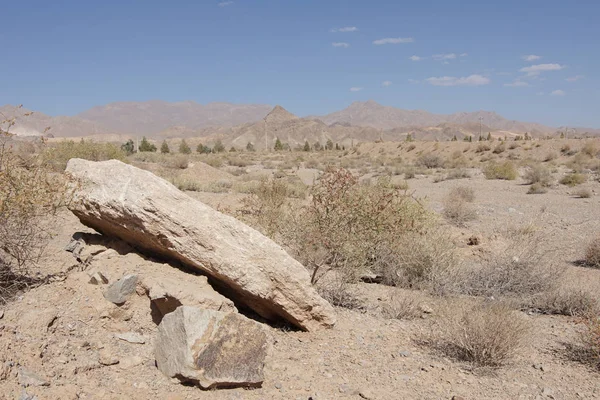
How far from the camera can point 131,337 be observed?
4.42m

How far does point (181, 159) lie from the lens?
2555cm

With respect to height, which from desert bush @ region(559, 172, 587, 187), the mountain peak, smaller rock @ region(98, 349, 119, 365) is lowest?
desert bush @ region(559, 172, 587, 187)

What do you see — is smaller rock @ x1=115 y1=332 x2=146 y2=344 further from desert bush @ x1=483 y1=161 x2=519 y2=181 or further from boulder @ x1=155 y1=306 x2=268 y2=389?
desert bush @ x1=483 y1=161 x2=519 y2=181

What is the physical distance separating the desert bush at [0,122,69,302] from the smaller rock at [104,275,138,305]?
2.68ft

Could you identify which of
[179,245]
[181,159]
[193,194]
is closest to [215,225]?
[179,245]

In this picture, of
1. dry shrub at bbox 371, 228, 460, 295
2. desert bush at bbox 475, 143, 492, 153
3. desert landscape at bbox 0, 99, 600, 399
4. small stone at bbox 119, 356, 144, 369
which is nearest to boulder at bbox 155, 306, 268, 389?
desert landscape at bbox 0, 99, 600, 399

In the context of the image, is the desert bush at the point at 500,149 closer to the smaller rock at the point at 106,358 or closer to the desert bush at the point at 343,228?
the desert bush at the point at 343,228

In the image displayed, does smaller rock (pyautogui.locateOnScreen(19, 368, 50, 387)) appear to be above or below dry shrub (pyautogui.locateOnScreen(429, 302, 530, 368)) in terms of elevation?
above

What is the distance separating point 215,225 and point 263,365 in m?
1.53

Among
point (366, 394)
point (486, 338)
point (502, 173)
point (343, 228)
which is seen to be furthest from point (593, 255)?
point (502, 173)

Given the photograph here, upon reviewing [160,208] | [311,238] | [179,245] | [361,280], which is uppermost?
[160,208]

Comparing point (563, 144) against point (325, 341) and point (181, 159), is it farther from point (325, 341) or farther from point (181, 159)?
point (325, 341)

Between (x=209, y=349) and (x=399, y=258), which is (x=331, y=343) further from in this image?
(x=399, y=258)

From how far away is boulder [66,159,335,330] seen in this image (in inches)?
186
